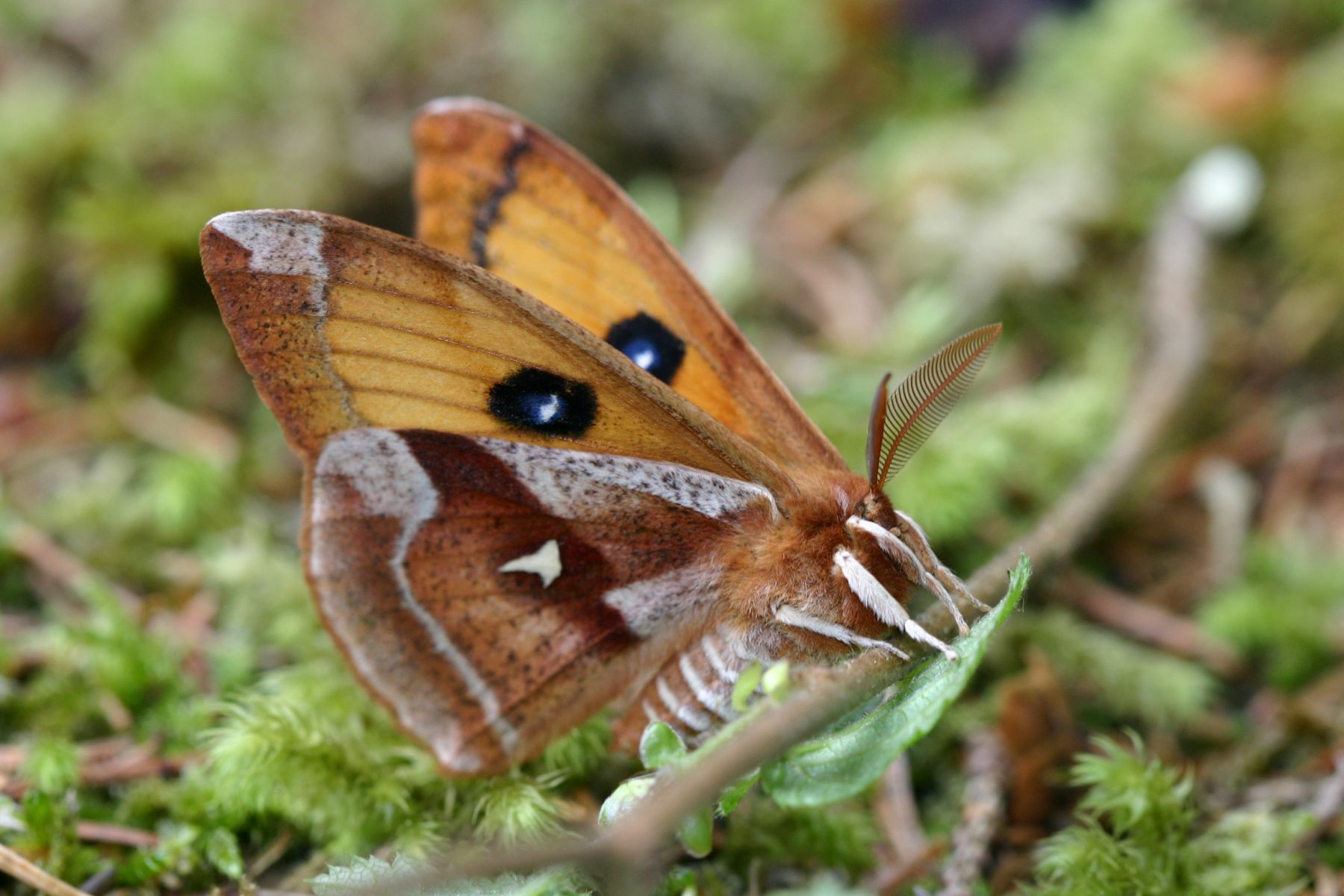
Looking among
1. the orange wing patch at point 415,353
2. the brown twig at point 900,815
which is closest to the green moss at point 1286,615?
the brown twig at point 900,815

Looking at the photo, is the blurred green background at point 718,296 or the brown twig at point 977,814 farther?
the blurred green background at point 718,296

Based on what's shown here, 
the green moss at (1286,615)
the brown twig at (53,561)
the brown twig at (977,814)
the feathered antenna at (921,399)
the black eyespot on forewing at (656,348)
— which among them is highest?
the brown twig at (53,561)

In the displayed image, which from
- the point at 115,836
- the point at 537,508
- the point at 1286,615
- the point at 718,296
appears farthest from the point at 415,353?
the point at 1286,615

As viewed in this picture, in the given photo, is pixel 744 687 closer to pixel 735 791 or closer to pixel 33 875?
pixel 735 791

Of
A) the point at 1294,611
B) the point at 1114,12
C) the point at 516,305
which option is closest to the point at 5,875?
the point at 516,305

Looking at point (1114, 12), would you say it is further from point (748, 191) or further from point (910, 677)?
point (910, 677)

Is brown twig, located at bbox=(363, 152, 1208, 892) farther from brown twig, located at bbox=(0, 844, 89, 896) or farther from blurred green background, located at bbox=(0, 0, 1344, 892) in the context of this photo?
brown twig, located at bbox=(0, 844, 89, 896)

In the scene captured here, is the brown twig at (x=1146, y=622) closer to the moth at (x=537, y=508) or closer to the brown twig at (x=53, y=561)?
the moth at (x=537, y=508)

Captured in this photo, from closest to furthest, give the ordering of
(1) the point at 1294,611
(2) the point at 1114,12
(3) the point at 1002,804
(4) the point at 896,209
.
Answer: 1. (3) the point at 1002,804
2. (1) the point at 1294,611
3. (4) the point at 896,209
4. (2) the point at 1114,12
